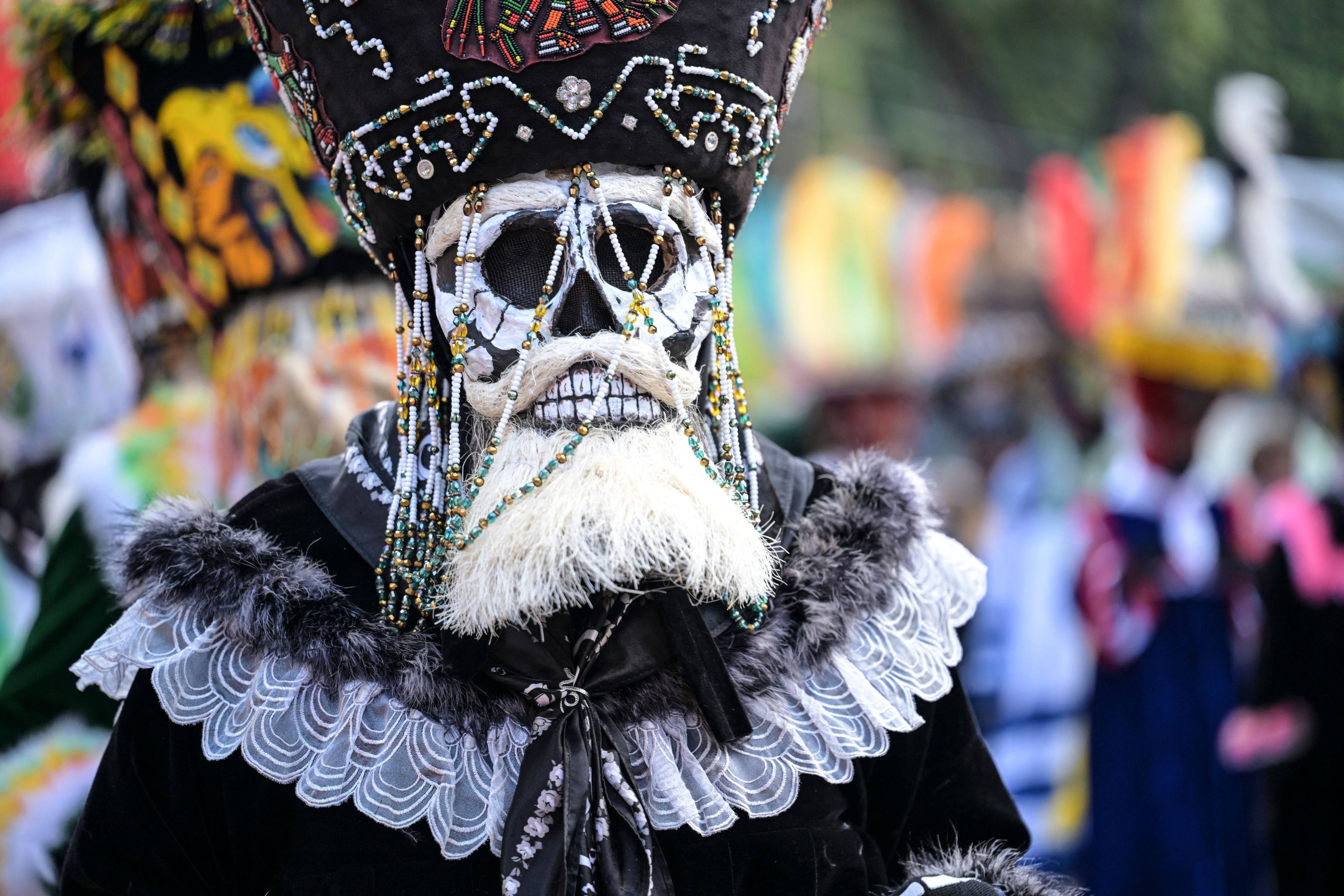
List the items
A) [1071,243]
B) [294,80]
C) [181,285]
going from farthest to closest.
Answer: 1. [1071,243]
2. [181,285]
3. [294,80]

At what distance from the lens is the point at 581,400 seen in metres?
1.92

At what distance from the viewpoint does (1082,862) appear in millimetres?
5871

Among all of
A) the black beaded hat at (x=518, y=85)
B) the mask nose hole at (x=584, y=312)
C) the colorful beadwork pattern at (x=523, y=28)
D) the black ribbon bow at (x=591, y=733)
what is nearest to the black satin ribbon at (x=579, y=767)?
the black ribbon bow at (x=591, y=733)

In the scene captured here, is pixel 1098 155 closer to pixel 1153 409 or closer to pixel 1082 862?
pixel 1153 409

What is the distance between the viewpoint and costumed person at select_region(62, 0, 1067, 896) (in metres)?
1.88

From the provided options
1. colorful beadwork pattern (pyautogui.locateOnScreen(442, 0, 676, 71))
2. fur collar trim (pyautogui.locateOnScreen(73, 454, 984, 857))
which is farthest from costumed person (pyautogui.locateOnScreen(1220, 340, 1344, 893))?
colorful beadwork pattern (pyautogui.locateOnScreen(442, 0, 676, 71))

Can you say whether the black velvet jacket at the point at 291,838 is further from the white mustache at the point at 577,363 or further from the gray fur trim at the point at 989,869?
the white mustache at the point at 577,363

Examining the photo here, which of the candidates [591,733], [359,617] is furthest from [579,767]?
[359,617]

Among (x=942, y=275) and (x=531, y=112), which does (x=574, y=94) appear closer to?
(x=531, y=112)

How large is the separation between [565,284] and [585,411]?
0.19 m

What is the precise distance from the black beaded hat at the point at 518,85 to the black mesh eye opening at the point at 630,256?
103mm

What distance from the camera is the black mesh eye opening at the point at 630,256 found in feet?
6.40

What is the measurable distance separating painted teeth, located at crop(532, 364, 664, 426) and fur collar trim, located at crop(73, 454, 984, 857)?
400 mm

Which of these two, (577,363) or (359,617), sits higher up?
(577,363)
